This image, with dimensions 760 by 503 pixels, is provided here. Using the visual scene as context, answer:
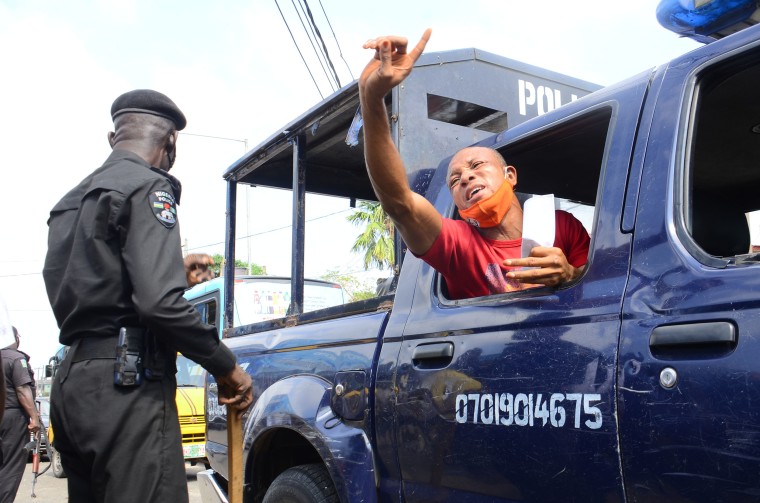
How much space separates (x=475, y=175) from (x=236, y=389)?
1.08 metres

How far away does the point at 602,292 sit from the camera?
1.70 metres

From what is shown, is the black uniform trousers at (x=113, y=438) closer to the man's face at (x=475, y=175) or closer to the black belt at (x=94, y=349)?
the black belt at (x=94, y=349)

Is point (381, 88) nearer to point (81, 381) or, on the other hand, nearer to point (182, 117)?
point (182, 117)

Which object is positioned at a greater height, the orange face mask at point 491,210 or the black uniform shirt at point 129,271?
the orange face mask at point 491,210

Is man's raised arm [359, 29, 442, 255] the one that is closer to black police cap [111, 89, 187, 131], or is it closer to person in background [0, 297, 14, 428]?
black police cap [111, 89, 187, 131]

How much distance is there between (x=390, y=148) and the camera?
6.92 ft

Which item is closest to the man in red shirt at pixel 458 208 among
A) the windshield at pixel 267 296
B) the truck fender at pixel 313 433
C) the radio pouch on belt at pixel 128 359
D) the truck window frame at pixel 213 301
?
the truck fender at pixel 313 433

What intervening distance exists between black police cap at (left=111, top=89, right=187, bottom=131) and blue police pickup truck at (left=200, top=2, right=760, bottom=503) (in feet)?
2.70

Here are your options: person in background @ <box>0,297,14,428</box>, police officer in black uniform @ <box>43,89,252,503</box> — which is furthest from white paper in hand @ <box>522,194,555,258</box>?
person in background @ <box>0,297,14,428</box>

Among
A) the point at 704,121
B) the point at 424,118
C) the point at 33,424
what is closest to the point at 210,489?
the point at 424,118

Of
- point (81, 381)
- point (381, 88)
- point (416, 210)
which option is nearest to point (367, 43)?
point (381, 88)

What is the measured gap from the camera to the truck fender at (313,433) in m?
2.32

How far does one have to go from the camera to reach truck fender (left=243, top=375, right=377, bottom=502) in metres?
2.32

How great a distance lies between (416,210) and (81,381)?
113cm
